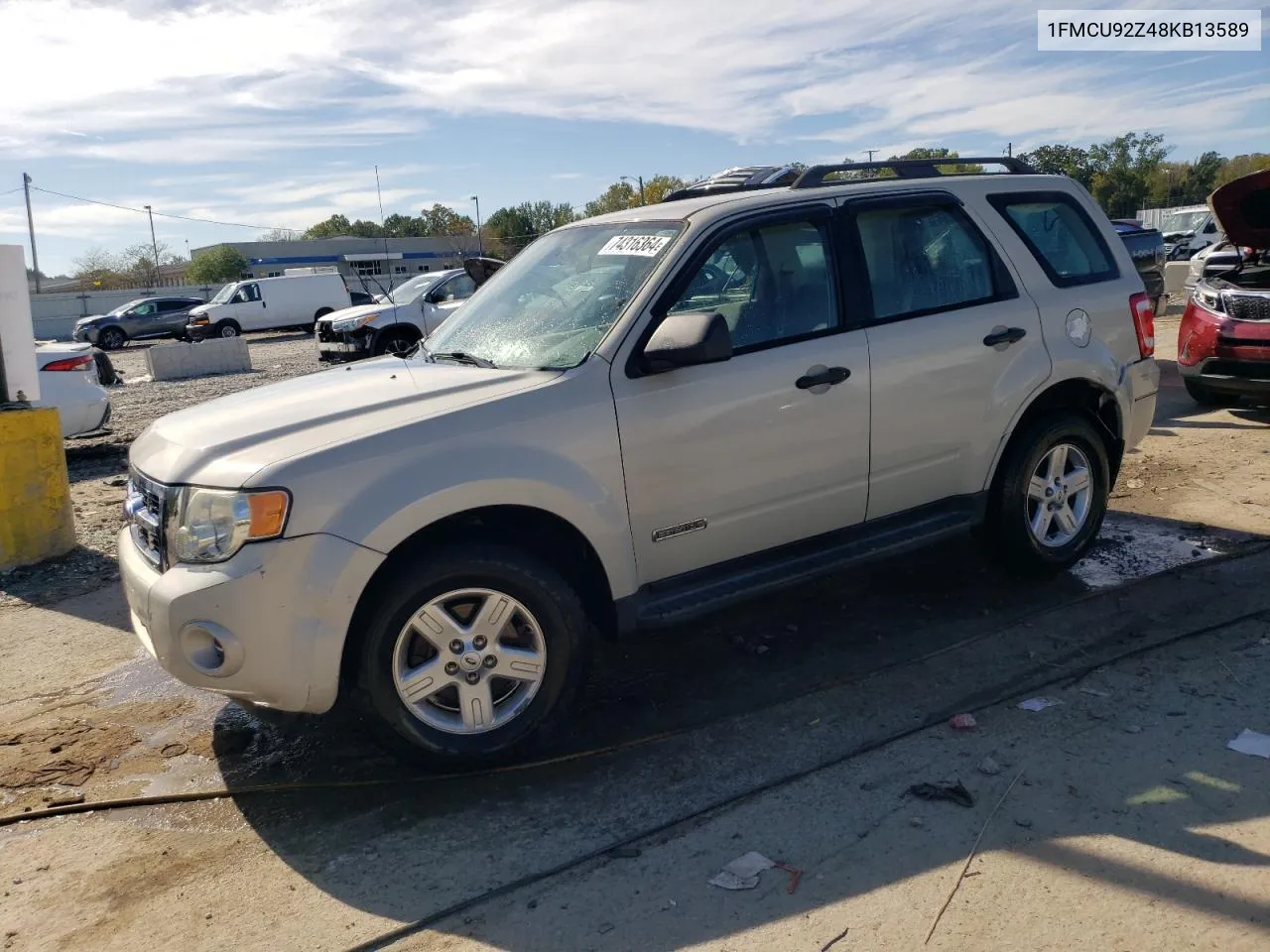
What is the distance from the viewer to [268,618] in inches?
130

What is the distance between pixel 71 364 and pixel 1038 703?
945 cm

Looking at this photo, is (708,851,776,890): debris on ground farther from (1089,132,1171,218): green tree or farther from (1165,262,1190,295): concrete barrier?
(1089,132,1171,218): green tree

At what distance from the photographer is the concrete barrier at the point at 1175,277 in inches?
903

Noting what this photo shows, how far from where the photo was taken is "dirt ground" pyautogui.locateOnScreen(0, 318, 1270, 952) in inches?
114

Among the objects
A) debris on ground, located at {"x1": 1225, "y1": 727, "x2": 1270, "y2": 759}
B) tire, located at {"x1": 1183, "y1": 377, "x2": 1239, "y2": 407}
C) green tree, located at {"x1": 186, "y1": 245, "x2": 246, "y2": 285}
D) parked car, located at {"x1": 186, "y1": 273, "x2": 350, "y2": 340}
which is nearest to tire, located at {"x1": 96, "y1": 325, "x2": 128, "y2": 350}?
parked car, located at {"x1": 186, "y1": 273, "x2": 350, "y2": 340}

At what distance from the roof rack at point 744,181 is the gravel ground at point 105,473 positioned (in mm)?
4201

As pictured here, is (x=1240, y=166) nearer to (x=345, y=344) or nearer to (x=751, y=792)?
(x=345, y=344)

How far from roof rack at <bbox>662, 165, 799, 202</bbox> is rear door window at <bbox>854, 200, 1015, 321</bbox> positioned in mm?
585

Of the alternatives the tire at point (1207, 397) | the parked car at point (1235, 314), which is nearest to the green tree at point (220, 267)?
the tire at point (1207, 397)

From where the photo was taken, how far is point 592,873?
3127 mm

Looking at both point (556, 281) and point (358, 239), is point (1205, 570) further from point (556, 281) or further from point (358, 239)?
point (358, 239)

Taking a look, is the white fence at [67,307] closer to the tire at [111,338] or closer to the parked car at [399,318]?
the tire at [111,338]

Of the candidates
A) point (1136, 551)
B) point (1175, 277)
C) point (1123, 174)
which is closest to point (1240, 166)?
point (1123, 174)

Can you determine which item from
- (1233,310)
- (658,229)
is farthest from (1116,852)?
(1233,310)
